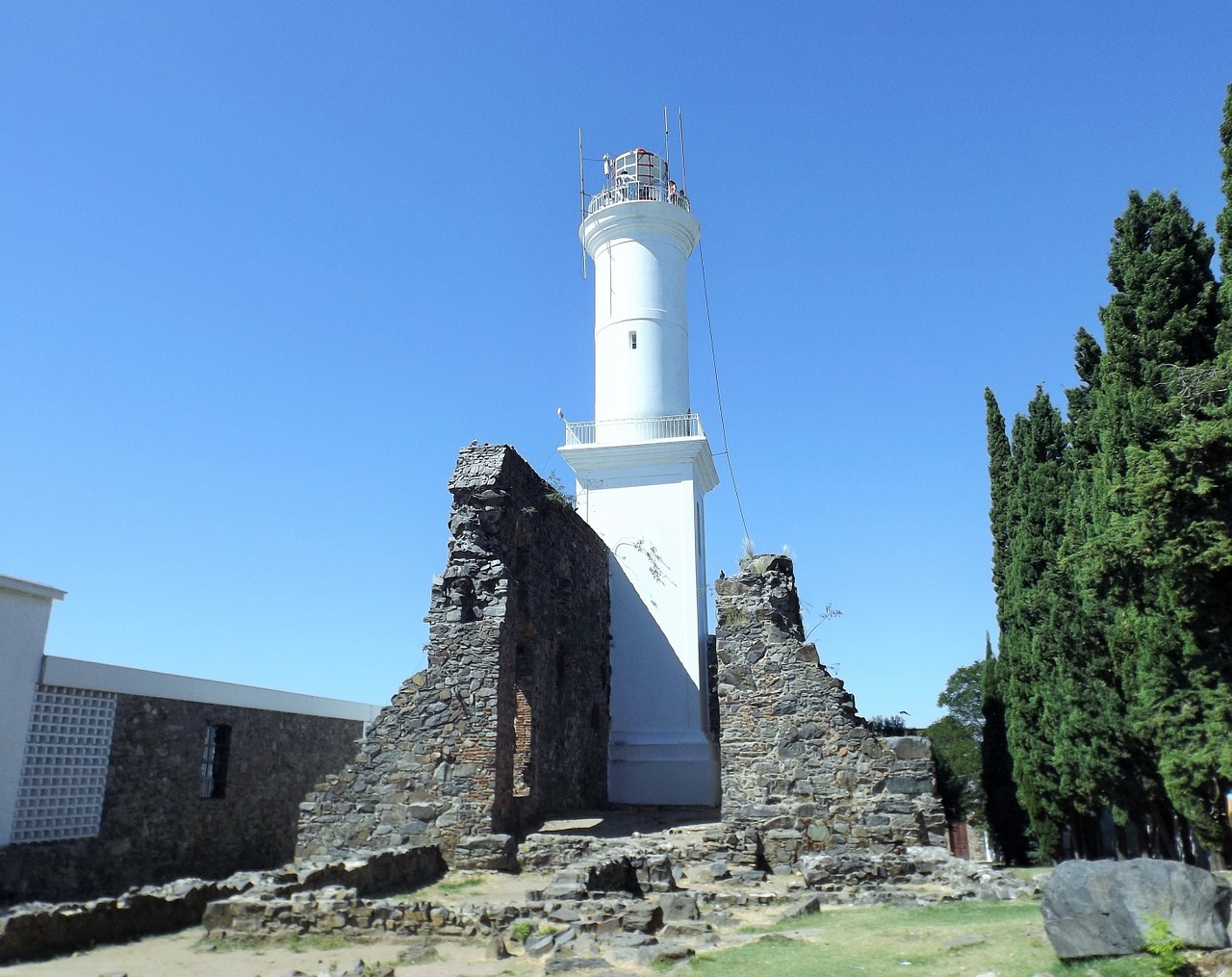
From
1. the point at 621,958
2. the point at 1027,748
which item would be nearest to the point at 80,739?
the point at 621,958

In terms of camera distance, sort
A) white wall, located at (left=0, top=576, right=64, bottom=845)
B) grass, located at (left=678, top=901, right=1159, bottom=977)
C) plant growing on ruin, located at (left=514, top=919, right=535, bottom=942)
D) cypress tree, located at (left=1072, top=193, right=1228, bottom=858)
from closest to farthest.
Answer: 1. grass, located at (left=678, top=901, right=1159, bottom=977)
2. plant growing on ruin, located at (left=514, top=919, right=535, bottom=942)
3. cypress tree, located at (left=1072, top=193, right=1228, bottom=858)
4. white wall, located at (left=0, top=576, right=64, bottom=845)

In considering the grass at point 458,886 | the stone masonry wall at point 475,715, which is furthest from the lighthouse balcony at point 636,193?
the grass at point 458,886

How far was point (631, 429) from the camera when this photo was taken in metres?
20.6

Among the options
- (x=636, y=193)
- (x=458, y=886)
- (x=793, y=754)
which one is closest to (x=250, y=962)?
(x=458, y=886)

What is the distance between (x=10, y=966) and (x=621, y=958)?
4.71 metres

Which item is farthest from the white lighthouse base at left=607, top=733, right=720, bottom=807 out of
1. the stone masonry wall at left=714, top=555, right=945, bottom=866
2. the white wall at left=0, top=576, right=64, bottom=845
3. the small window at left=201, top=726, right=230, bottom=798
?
the white wall at left=0, top=576, right=64, bottom=845

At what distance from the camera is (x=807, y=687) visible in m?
13.3

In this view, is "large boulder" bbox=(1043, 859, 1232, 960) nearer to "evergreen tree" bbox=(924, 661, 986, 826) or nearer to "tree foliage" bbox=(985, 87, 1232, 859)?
"tree foliage" bbox=(985, 87, 1232, 859)

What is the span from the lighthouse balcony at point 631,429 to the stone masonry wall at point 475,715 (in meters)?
4.71

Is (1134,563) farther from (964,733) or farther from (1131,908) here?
(964,733)

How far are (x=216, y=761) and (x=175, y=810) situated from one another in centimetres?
131

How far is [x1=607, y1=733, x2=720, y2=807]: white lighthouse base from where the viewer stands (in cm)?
1803

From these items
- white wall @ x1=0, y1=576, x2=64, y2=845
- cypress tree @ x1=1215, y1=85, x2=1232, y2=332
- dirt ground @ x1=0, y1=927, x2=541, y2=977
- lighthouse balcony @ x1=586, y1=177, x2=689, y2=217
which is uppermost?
lighthouse balcony @ x1=586, y1=177, x2=689, y2=217

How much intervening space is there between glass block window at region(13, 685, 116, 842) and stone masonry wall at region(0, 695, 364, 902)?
18cm
